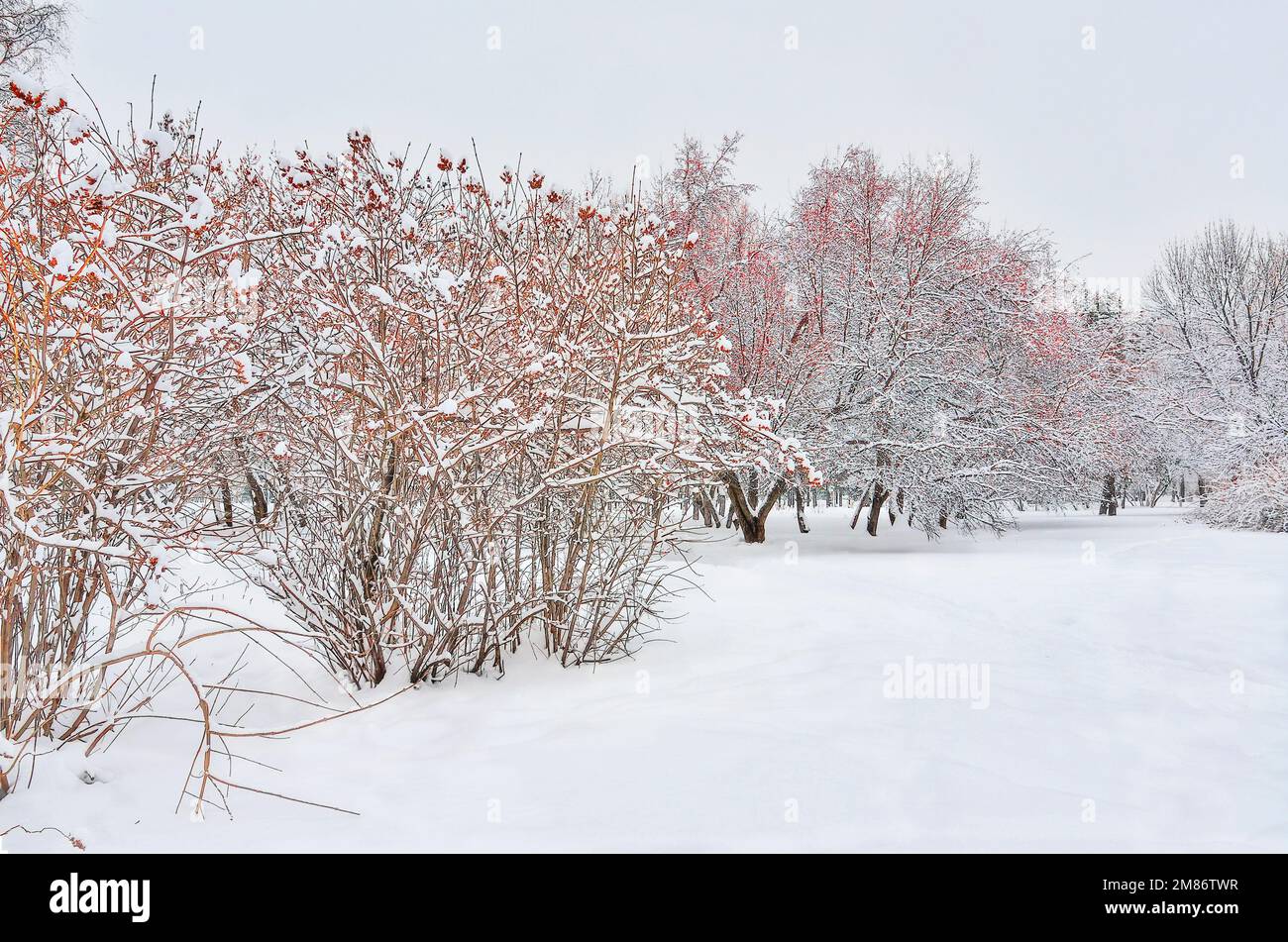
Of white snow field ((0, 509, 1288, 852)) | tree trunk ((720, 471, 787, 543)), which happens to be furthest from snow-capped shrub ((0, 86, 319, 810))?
tree trunk ((720, 471, 787, 543))

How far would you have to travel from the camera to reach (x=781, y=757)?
9.28ft

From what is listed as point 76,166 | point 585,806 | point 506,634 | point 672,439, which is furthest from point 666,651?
point 76,166

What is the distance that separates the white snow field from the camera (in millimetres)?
2303

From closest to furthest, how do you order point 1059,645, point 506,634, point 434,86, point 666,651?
1. point 506,634
2. point 666,651
3. point 1059,645
4. point 434,86

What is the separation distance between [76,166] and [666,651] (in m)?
3.94

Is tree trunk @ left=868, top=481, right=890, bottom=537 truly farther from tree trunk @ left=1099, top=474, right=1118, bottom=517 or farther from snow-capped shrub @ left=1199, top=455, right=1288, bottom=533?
tree trunk @ left=1099, top=474, right=1118, bottom=517

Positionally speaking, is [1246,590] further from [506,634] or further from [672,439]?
[506,634]

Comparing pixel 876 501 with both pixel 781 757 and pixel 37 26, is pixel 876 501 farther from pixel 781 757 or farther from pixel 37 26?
pixel 37 26

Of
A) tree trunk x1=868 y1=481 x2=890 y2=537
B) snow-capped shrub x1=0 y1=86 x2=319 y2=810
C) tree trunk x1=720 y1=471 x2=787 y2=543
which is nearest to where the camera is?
snow-capped shrub x1=0 y1=86 x2=319 y2=810

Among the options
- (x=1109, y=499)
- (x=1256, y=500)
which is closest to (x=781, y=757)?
(x=1256, y=500)

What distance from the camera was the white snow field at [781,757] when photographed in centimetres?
230

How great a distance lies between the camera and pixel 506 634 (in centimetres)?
404

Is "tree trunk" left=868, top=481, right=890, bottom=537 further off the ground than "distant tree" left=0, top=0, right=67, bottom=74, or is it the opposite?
"distant tree" left=0, top=0, right=67, bottom=74

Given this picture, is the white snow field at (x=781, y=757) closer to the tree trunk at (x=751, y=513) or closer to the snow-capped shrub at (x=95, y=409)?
the snow-capped shrub at (x=95, y=409)
